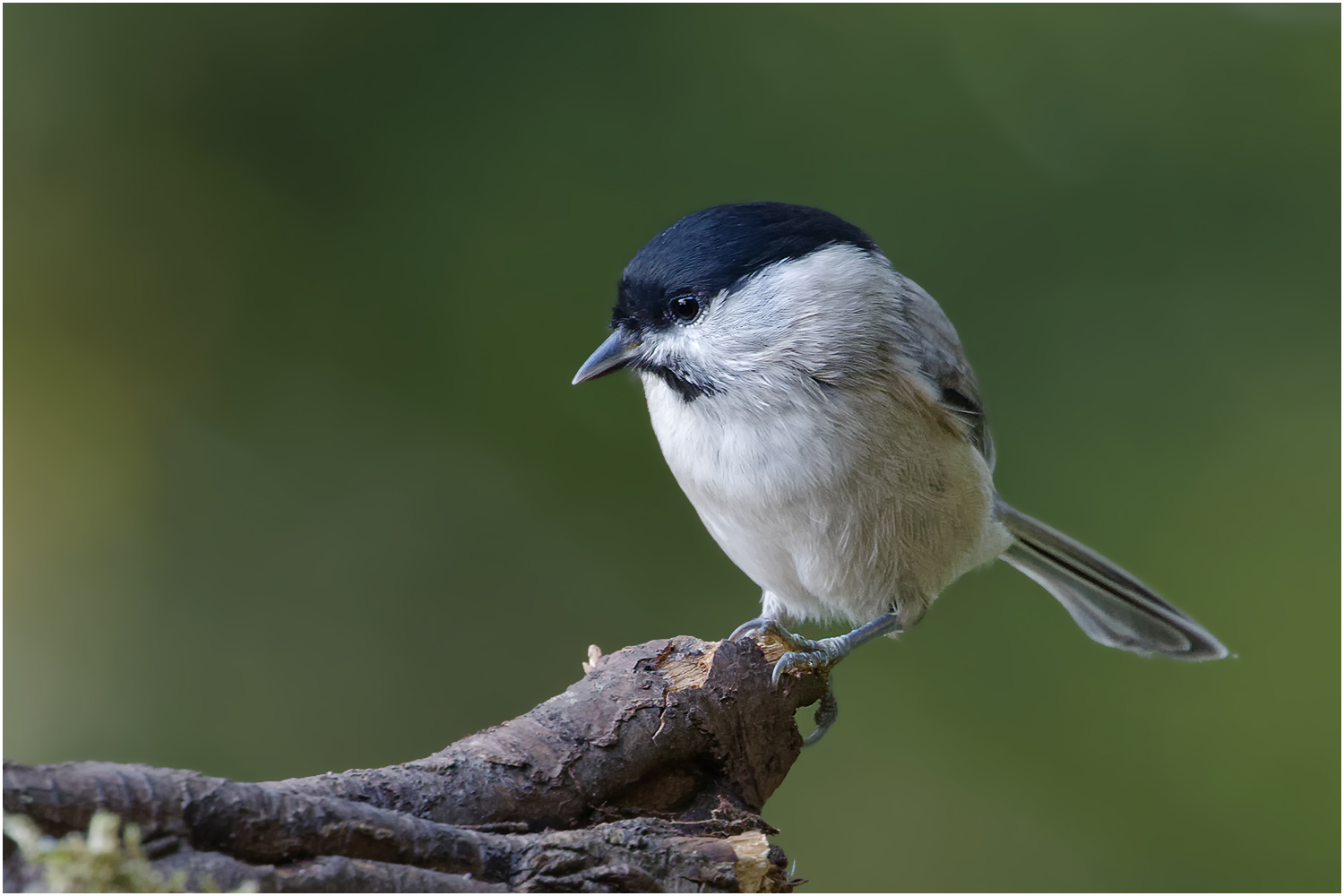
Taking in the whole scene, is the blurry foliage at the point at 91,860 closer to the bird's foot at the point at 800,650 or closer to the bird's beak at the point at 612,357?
the bird's foot at the point at 800,650

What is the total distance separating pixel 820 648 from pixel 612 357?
60 cm

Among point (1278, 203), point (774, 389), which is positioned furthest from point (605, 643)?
point (1278, 203)

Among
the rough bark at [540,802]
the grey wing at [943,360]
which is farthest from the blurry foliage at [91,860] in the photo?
the grey wing at [943,360]

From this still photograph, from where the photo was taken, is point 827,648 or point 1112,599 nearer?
point 827,648

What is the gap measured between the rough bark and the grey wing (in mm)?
646

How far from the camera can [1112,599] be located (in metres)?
2.38

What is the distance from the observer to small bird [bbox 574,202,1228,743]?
1.75 metres

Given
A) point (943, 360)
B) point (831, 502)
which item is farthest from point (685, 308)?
point (943, 360)

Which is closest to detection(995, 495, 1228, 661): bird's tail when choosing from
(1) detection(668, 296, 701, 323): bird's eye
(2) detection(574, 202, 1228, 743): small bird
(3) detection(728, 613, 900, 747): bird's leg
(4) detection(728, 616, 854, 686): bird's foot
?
(2) detection(574, 202, 1228, 743): small bird

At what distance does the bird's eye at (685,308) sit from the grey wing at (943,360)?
41 cm

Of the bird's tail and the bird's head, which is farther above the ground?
the bird's head

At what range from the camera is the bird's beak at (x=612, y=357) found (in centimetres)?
183

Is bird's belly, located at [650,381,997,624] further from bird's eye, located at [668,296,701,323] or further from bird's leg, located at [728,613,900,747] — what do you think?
bird's eye, located at [668,296,701,323]

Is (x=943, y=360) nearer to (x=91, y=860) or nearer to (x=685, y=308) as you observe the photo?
(x=685, y=308)
